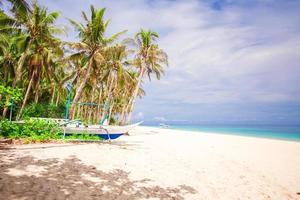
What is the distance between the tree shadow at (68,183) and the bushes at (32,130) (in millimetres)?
3695

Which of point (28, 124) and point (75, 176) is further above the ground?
point (28, 124)

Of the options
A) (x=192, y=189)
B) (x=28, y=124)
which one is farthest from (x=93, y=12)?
(x=192, y=189)

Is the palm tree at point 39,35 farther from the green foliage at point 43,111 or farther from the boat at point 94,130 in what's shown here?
the boat at point 94,130

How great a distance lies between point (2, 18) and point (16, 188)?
15295 mm

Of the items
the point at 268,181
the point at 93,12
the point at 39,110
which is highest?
the point at 93,12

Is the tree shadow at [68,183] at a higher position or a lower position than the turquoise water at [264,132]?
lower

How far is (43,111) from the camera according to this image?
64.0ft

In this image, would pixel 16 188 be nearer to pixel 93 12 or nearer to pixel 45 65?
pixel 93 12

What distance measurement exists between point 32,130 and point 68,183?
6.82 meters

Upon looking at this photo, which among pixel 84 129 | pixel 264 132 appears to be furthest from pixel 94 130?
pixel 264 132

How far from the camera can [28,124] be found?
10.6m

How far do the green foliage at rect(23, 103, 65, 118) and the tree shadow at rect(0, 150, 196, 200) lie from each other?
42.9 feet

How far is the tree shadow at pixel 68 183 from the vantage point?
4316 mm

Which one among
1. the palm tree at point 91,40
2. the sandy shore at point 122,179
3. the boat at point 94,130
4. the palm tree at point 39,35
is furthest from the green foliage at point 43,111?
the sandy shore at point 122,179
